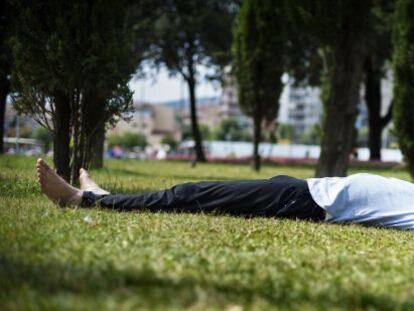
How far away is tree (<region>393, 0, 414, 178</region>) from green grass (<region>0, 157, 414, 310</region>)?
10.1 metres

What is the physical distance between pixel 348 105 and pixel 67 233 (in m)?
9.15

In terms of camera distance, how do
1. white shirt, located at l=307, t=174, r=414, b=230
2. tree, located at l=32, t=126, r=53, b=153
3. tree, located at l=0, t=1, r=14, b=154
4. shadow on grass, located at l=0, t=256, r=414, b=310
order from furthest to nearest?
1. tree, located at l=0, t=1, r=14, b=154
2. tree, located at l=32, t=126, r=53, b=153
3. white shirt, located at l=307, t=174, r=414, b=230
4. shadow on grass, located at l=0, t=256, r=414, b=310

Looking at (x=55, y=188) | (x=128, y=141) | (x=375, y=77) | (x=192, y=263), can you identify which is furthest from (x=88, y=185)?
(x=128, y=141)

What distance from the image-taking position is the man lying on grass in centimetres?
514

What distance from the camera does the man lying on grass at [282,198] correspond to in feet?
16.9

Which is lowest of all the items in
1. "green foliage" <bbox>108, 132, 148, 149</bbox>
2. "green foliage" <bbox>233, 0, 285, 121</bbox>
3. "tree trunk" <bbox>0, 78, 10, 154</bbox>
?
"green foliage" <bbox>108, 132, 148, 149</bbox>

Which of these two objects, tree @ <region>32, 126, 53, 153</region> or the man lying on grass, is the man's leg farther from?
tree @ <region>32, 126, 53, 153</region>

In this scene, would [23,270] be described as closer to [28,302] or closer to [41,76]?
[28,302]

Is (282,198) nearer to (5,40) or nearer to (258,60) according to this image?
(5,40)

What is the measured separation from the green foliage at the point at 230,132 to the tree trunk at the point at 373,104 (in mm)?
79936

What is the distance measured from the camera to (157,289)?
107 inches

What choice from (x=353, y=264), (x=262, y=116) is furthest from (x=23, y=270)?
(x=262, y=116)

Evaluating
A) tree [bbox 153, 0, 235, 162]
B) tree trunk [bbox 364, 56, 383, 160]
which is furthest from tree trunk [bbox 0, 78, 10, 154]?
tree trunk [bbox 364, 56, 383, 160]

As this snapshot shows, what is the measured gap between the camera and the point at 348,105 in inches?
485
